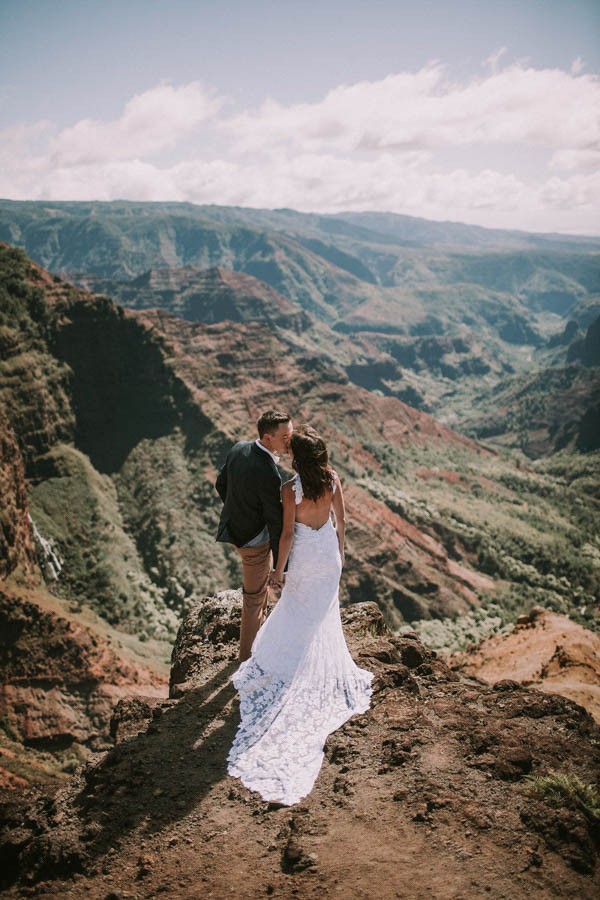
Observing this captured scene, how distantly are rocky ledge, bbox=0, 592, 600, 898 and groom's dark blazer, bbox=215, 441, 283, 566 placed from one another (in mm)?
2021

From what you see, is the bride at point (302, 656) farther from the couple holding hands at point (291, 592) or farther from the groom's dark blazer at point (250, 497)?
the groom's dark blazer at point (250, 497)

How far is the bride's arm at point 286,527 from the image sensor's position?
525 centimetres

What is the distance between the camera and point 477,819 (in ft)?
13.1

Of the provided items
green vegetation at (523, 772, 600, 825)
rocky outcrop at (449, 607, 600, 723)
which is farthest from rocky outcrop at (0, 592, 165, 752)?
green vegetation at (523, 772, 600, 825)

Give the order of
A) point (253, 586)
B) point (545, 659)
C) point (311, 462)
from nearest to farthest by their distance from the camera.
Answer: point (311, 462) < point (253, 586) < point (545, 659)

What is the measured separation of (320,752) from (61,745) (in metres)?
14.1

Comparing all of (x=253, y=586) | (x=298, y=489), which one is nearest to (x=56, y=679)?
(x=253, y=586)

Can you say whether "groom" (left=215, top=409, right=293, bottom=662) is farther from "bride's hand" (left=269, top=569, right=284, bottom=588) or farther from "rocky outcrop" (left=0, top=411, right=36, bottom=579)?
"rocky outcrop" (left=0, top=411, right=36, bottom=579)

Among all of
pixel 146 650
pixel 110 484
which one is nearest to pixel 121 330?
pixel 110 484

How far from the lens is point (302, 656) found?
550 centimetres

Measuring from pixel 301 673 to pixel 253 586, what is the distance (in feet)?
3.67

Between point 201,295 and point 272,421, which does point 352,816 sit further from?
point 201,295

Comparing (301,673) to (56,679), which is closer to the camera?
(301,673)

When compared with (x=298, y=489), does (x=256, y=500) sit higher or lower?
lower
